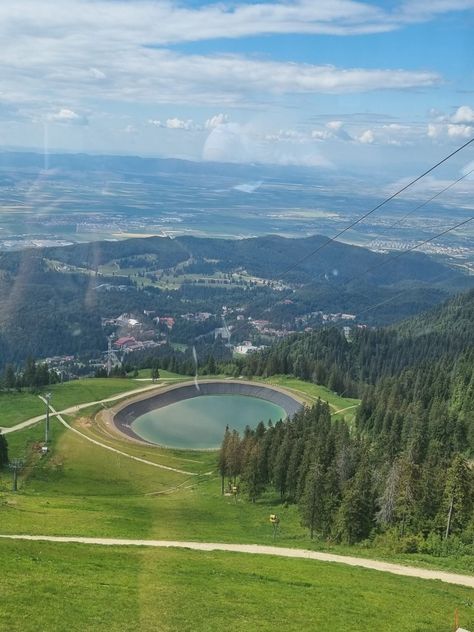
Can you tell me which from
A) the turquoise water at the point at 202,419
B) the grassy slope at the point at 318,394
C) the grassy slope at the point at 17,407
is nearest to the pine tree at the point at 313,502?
the turquoise water at the point at 202,419

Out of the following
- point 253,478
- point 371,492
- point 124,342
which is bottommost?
point 124,342

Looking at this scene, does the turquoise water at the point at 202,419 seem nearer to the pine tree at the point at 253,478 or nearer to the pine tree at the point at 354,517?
the pine tree at the point at 253,478

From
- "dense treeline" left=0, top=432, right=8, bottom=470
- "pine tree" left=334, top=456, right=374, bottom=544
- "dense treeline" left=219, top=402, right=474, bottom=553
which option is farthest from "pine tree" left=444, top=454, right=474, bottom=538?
"dense treeline" left=0, top=432, right=8, bottom=470

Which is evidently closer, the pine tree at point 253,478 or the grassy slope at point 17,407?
the pine tree at point 253,478

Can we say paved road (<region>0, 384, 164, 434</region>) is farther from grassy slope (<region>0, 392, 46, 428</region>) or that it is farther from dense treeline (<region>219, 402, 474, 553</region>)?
dense treeline (<region>219, 402, 474, 553</region>)

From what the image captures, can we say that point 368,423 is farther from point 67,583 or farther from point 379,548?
point 67,583

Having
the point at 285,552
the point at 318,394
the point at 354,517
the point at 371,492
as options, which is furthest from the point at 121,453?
the point at 318,394

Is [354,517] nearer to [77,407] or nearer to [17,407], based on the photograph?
[77,407]
